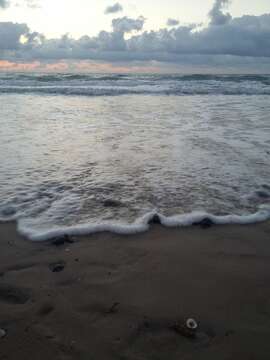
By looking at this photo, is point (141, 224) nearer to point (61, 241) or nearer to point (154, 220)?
point (154, 220)

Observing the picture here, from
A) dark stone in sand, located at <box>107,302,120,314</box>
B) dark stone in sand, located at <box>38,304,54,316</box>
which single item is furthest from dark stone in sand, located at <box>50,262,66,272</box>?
dark stone in sand, located at <box>107,302,120,314</box>

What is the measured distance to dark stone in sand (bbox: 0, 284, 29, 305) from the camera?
2754mm

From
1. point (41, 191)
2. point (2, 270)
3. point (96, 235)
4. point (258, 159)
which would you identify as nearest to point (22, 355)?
point (2, 270)

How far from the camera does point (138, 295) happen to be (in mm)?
2809

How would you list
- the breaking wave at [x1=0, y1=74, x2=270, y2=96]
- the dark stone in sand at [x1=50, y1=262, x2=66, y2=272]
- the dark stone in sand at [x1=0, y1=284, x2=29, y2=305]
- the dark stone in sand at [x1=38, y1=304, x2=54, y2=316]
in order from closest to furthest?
the dark stone in sand at [x1=38, y1=304, x2=54, y2=316]
the dark stone in sand at [x1=0, y1=284, x2=29, y2=305]
the dark stone in sand at [x1=50, y1=262, x2=66, y2=272]
the breaking wave at [x1=0, y1=74, x2=270, y2=96]

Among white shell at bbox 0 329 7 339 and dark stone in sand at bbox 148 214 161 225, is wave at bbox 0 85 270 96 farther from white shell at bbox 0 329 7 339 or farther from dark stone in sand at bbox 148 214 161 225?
white shell at bbox 0 329 7 339

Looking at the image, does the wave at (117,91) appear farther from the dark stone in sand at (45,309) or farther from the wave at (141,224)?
the dark stone in sand at (45,309)

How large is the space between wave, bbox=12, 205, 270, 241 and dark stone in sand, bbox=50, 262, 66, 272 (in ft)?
1.69

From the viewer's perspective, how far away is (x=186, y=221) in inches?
160

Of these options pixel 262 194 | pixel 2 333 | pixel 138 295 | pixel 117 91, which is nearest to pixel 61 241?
pixel 138 295

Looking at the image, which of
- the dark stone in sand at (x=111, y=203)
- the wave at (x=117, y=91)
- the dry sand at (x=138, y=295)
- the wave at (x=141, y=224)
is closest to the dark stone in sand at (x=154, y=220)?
the wave at (x=141, y=224)

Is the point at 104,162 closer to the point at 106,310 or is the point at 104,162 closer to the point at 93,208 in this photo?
the point at 93,208

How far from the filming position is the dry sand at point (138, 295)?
231 cm

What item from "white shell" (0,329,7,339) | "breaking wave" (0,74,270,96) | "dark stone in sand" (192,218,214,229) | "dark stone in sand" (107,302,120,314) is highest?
"white shell" (0,329,7,339)
